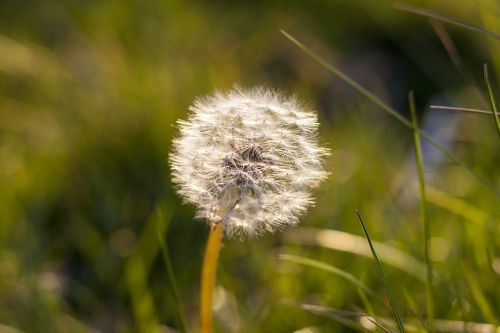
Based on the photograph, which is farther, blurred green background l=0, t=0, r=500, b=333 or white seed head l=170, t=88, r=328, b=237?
blurred green background l=0, t=0, r=500, b=333

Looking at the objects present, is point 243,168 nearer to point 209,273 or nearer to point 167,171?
point 209,273

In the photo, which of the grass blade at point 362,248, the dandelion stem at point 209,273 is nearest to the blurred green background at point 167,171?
the grass blade at point 362,248

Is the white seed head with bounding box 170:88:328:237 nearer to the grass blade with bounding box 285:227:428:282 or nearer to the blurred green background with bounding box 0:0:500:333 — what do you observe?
the blurred green background with bounding box 0:0:500:333

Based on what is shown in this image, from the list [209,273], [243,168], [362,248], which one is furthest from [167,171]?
[243,168]

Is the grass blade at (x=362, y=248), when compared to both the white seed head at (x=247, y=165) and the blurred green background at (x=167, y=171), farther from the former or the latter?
the white seed head at (x=247, y=165)

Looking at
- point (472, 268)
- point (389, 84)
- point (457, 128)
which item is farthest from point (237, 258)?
point (389, 84)

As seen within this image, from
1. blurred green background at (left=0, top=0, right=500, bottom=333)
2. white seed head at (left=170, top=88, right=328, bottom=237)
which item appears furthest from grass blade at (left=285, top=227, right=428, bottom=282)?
white seed head at (left=170, top=88, right=328, bottom=237)

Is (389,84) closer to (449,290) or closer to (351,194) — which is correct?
(351,194)
